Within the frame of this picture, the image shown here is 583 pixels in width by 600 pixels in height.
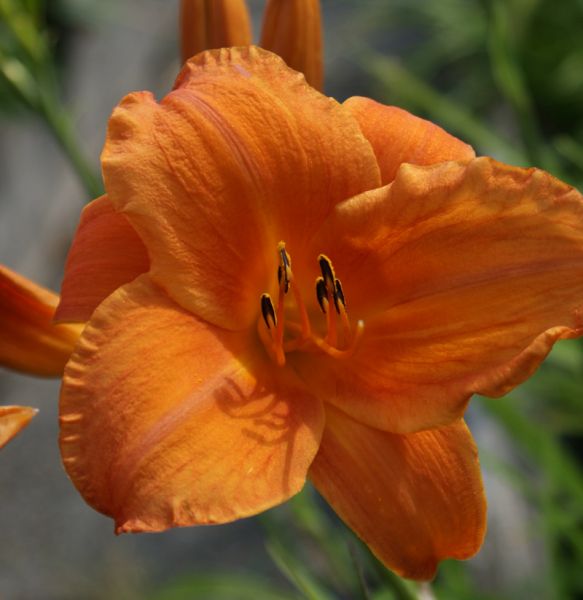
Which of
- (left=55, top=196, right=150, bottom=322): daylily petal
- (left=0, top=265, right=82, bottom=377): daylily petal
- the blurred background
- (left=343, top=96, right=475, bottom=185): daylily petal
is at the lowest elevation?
the blurred background

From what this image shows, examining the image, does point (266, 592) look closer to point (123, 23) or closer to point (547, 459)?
point (547, 459)

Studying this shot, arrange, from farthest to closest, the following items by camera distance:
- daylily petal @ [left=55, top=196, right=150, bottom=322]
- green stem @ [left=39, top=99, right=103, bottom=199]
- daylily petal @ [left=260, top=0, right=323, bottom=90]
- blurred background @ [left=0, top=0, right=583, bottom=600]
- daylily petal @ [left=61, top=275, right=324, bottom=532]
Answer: blurred background @ [left=0, top=0, right=583, bottom=600] < green stem @ [left=39, top=99, right=103, bottom=199] < daylily petal @ [left=260, top=0, right=323, bottom=90] < daylily petal @ [left=55, top=196, right=150, bottom=322] < daylily petal @ [left=61, top=275, right=324, bottom=532]

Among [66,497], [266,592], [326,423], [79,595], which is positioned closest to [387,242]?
[326,423]

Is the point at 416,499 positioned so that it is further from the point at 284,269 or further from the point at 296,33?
the point at 296,33

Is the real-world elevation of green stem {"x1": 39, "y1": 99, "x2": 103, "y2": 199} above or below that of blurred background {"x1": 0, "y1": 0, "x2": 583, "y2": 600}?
above

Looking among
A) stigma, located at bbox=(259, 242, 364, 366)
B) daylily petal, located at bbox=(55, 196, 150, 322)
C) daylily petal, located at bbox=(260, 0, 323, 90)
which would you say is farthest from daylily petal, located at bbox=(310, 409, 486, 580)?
daylily petal, located at bbox=(260, 0, 323, 90)

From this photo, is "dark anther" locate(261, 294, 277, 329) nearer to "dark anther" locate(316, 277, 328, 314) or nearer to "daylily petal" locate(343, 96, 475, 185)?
"dark anther" locate(316, 277, 328, 314)

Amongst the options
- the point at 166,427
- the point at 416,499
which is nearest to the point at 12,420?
the point at 166,427

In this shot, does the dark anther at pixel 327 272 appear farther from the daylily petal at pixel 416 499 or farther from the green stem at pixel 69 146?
the green stem at pixel 69 146
